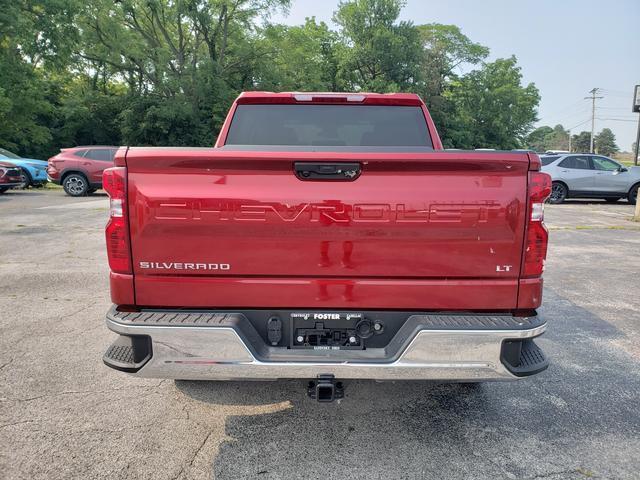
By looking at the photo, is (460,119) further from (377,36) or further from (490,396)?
(490,396)

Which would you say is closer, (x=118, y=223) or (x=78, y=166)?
(x=118, y=223)

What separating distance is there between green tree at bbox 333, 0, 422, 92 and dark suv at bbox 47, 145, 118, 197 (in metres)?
30.1

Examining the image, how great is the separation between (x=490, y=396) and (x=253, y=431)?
5.56 feet

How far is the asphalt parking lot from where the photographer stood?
8.21ft

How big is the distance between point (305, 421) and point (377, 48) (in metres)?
45.9

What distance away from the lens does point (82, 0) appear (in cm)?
2502

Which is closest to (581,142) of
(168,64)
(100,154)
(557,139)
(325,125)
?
(557,139)

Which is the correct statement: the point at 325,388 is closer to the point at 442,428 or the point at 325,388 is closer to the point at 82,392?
the point at 442,428

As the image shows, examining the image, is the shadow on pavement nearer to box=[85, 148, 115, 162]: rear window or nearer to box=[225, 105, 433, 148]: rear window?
box=[225, 105, 433, 148]: rear window

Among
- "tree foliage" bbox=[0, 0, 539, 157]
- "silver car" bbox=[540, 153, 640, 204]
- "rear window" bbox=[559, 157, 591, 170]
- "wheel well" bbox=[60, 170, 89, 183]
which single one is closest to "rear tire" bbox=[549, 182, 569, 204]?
"silver car" bbox=[540, 153, 640, 204]

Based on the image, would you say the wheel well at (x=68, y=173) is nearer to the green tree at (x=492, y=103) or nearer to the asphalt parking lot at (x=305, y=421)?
the asphalt parking lot at (x=305, y=421)

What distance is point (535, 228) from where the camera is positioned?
7.89 ft

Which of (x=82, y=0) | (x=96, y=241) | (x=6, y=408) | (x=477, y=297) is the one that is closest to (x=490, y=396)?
(x=477, y=297)

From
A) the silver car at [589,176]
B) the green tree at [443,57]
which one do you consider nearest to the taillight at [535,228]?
the silver car at [589,176]
